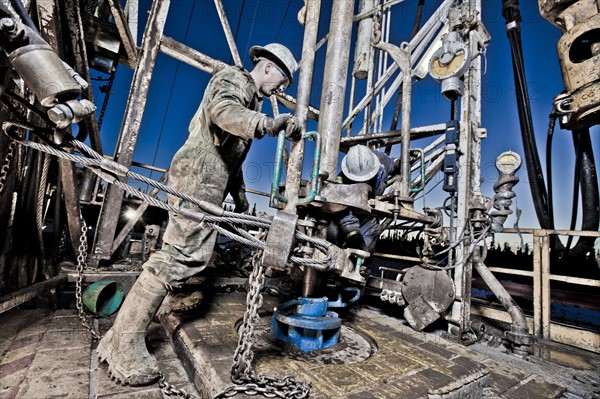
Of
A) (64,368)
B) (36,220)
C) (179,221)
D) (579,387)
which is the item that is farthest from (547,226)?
(36,220)

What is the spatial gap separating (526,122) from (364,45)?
16.3ft

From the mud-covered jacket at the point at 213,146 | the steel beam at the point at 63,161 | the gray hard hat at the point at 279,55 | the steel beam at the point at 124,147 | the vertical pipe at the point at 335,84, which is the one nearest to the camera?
the mud-covered jacket at the point at 213,146

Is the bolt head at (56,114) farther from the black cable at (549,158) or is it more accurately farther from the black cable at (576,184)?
the black cable at (576,184)

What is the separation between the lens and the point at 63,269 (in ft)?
10.8

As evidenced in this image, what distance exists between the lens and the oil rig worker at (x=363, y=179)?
11.8ft

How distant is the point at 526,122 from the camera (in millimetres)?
7613

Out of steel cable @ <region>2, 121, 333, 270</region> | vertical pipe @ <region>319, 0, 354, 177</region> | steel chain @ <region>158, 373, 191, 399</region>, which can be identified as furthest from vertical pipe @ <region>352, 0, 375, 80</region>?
steel chain @ <region>158, 373, 191, 399</region>

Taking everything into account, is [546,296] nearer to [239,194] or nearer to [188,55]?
[239,194]

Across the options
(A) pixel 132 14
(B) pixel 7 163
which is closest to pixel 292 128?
(B) pixel 7 163

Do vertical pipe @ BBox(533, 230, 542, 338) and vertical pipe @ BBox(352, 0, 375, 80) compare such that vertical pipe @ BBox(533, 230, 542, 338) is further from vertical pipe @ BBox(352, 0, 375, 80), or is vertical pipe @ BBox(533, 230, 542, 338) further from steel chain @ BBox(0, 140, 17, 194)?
steel chain @ BBox(0, 140, 17, 194)

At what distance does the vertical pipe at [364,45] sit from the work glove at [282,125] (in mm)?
6093

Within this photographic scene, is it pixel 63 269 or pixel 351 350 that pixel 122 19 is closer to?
pixel 63 269

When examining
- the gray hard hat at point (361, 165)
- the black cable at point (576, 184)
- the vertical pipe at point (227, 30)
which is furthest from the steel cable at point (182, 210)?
the black cable at point (576, 184)

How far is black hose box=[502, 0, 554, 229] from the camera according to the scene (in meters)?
7.62
